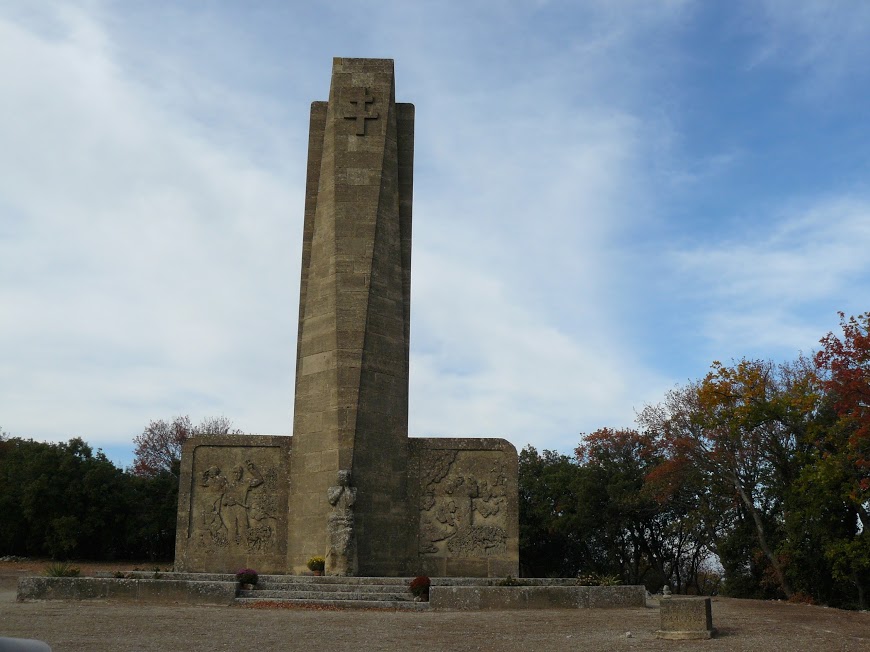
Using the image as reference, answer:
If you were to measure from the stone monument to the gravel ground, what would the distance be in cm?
493

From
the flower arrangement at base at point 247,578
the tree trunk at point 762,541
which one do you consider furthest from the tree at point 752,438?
the flower arrangement at base at point 247,578

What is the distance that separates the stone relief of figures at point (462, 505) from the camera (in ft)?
62.9

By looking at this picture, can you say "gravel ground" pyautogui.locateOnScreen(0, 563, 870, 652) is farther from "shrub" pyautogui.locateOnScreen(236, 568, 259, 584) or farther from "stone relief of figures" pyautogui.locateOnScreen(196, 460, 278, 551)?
"stone relief of figures" pyautogui.locateOnScreen(196, 460, 278, 551)

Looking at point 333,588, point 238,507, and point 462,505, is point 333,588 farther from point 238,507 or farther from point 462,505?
point 238,507

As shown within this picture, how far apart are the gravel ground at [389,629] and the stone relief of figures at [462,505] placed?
5.25m

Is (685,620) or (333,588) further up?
(685,620)

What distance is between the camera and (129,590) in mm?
14688

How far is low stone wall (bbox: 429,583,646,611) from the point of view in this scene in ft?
47.3

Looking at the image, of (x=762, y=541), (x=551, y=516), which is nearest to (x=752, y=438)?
(x=762, y=541)

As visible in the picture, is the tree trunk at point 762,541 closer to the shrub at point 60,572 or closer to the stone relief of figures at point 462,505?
the stone relief of figures at point 462,505

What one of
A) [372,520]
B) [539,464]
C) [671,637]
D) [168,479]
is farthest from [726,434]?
[168,479]

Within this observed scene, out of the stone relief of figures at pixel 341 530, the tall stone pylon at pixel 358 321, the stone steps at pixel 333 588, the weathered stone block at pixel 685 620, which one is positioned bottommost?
the stone steps at pixel 333 588

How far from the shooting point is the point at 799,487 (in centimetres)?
2297

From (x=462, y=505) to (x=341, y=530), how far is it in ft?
10.0
